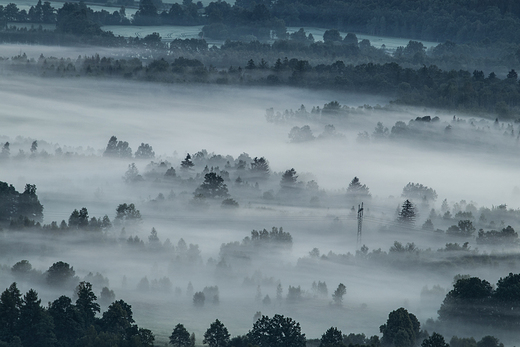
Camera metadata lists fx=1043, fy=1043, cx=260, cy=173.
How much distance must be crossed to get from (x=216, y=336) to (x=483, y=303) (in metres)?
7.56

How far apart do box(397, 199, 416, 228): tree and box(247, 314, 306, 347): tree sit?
1331 centimetres

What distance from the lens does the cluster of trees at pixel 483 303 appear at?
1047 inches

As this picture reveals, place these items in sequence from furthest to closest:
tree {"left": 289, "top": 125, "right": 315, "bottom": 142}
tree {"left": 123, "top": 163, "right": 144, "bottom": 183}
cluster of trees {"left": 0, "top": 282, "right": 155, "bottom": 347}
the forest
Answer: tree {"left": 289, "top": 125, "right": 315, "bottom": 142}
tree {"left": 123, "top": 163, "right": 144, "bottom": 183}
the forest
cluster of trees {"left": 0, "top": 282, "right": 155, "bottom": 347}

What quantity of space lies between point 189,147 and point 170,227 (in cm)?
1903

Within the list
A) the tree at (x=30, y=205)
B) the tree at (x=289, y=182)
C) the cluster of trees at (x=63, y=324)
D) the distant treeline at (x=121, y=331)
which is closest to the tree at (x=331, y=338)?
the distant treeline at (x=121, y=331)

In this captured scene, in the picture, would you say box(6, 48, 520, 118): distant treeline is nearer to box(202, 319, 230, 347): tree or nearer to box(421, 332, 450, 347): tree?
box(421, 332, 450, 347): tree

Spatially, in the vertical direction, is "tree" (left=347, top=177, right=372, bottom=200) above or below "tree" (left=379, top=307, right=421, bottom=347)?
above

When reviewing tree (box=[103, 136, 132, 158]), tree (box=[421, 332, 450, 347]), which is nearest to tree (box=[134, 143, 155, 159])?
tree (box=[103, 136, 132, 158])

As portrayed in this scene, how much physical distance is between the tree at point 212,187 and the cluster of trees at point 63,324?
1460 centimetres

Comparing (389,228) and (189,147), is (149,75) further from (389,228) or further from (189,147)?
(389,228)

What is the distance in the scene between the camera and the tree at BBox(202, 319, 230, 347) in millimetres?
23906

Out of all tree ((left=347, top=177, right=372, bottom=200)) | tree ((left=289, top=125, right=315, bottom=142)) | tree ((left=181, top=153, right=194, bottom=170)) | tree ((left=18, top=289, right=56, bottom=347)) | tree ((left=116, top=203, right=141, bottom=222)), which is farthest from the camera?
tree ((left=289, top=125, right=315, bottom=142))

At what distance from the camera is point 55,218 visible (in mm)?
34500

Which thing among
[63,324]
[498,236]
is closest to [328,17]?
[498,236]
